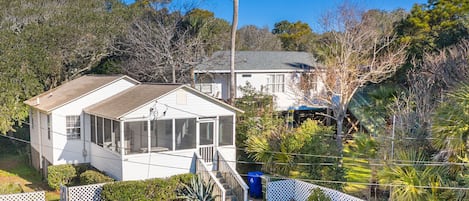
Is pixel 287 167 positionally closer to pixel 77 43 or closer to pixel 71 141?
pixel 71 141

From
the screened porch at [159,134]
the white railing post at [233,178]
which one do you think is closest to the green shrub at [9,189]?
the screened porch at [159,134]

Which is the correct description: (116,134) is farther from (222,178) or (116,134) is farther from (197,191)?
(222,178)

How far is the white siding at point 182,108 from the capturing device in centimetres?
1516

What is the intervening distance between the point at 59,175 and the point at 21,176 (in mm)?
4409

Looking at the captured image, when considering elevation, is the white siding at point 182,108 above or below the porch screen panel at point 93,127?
above

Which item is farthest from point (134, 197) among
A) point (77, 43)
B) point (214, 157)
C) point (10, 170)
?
point (77, 43)

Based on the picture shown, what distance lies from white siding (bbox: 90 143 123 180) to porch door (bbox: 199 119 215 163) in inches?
130

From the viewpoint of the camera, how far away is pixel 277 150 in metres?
16.6

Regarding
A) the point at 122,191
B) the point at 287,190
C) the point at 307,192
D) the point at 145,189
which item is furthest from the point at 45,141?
the point at 307,192

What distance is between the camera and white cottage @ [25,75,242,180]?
597 inches

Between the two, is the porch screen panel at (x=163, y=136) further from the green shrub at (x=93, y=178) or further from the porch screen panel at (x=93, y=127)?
the porch screen panel at (x=93, y=127)

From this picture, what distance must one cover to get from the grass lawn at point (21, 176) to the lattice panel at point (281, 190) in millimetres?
Result: 8309

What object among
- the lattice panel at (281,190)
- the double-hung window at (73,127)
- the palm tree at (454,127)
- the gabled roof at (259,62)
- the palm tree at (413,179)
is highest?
the gabled roof at (259,62)

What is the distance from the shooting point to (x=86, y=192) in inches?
548
